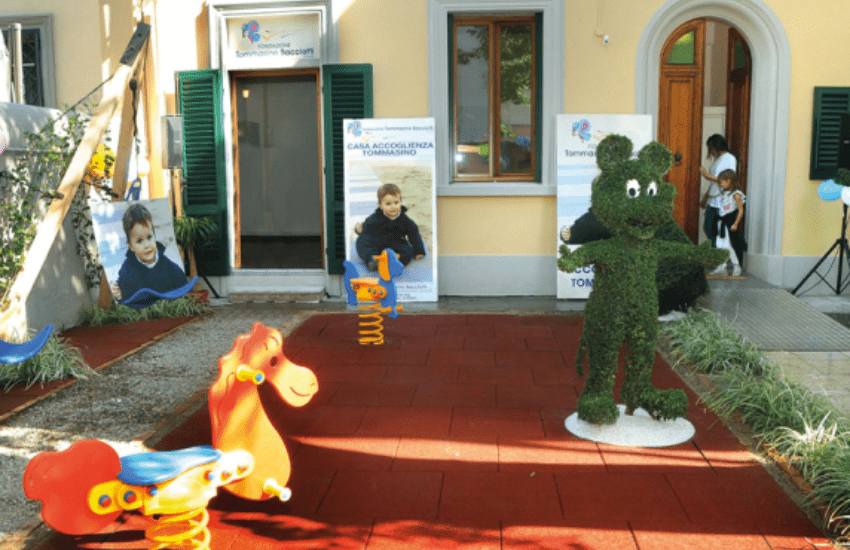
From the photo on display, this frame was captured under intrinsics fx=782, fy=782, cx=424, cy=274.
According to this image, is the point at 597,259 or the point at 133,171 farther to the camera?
the point at 133,171

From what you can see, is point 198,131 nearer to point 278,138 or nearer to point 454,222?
point 454,222

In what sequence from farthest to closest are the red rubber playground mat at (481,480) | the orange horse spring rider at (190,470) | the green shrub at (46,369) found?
1. the green shrub at (46,369)
2. the red rubber playground mat at (481,480)
3. the orange horse spring rider at (190,470)

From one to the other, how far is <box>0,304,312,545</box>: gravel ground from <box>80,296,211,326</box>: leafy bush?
2.59 feet

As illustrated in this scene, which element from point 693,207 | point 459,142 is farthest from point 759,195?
point 459,142

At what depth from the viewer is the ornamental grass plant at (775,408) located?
3.47m

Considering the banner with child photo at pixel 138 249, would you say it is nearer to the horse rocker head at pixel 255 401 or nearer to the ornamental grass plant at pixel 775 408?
the horse rocker head at pixel 255 401

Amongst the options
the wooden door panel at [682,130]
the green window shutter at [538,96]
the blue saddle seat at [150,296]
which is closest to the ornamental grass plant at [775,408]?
the green window shutter at [538,96]

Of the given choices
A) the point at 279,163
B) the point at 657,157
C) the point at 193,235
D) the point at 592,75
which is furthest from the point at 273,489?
the point at 279,163

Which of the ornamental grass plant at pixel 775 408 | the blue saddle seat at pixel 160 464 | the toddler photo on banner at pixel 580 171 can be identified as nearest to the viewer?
the blue saddle seat at pixel 160 464

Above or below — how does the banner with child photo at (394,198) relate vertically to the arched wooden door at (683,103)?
below

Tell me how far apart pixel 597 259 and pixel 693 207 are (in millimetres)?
6548

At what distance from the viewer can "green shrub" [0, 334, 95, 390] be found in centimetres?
545

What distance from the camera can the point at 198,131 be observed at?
895 cm

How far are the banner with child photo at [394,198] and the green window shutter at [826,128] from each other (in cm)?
425
